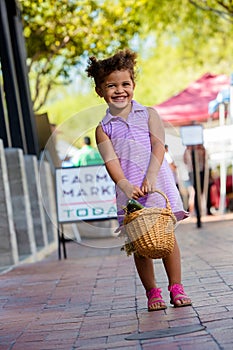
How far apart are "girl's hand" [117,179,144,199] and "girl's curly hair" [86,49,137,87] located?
2.23ft

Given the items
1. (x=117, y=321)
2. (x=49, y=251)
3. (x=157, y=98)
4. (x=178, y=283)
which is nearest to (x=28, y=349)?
(x=117, y=321)

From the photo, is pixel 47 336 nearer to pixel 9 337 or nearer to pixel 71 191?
pixel 9 337

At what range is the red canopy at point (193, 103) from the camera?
22.5m

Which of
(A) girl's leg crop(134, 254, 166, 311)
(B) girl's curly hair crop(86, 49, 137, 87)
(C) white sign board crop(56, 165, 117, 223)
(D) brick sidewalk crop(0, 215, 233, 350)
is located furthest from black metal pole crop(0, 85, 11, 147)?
(A) girl's leg crop(134, 254, 166, 311)

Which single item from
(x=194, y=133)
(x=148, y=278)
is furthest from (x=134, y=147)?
(x=194, y=133)

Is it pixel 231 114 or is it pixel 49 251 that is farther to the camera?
pixel 231 114

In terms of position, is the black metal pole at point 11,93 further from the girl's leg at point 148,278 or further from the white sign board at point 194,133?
the girl's leg at point 148,278

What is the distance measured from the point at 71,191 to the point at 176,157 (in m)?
1.33

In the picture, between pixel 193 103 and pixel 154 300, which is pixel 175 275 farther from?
pixel 193 103

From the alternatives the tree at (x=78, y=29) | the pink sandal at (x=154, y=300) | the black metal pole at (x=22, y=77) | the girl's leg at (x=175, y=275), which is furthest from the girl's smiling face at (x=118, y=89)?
the tree at (x=78, y=29)

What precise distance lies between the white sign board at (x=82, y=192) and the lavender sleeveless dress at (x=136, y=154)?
5732 millimetres

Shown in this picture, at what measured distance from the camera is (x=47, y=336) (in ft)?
18.5

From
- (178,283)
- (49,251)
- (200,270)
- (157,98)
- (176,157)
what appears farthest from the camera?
(157,98)

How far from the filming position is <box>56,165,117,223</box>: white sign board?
1216 centimetres
